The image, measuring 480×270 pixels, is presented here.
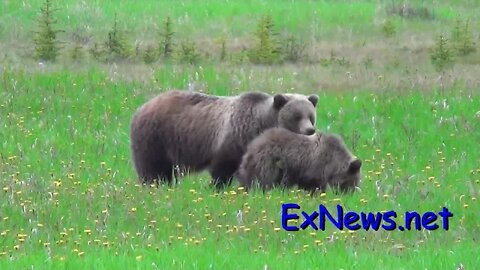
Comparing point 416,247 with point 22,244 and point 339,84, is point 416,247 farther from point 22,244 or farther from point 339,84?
point 339,84

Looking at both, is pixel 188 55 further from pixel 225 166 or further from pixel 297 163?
pixel 297 163

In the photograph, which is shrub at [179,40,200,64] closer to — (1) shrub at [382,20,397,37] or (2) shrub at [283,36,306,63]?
(2) shrub at [283,36,306,63]

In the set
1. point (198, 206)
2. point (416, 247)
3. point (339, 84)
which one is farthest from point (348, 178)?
point (339, 84)

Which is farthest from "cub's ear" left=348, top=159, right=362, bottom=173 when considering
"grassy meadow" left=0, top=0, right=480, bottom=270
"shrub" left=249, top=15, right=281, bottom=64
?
"shrub" left=249, top=15, right=281, bottom=64

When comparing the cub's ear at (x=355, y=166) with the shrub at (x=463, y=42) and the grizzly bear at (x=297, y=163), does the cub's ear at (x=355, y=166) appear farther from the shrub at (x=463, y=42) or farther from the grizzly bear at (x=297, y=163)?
the shrub at (x=463, y=42)

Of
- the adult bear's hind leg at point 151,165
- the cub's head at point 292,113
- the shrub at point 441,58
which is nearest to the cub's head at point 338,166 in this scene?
the cub's head at point 292,113

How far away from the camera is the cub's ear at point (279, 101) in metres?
11.9

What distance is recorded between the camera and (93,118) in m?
15.0

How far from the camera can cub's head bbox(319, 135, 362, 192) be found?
11.1 meters

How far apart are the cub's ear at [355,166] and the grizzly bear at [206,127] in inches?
32.3

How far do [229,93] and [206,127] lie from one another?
4229 mm

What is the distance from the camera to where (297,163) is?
11.3 m

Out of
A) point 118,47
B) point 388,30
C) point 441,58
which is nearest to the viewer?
point 441,58

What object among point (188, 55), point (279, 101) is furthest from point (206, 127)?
point (188, 55)
